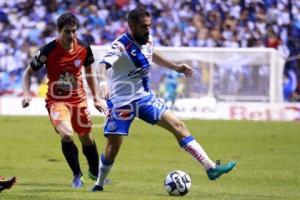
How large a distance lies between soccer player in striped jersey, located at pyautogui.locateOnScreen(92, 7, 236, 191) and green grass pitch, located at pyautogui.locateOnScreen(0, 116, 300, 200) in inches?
21.8

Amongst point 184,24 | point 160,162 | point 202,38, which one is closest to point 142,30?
point 160,162

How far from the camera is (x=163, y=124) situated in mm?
10562

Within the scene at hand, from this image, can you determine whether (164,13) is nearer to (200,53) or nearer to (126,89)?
(200,53)

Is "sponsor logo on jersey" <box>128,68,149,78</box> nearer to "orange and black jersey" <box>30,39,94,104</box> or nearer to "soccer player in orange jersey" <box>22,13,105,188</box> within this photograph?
"soccer player in orange jersey" <box>22,13,105,188</box>

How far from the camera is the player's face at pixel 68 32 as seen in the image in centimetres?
1125

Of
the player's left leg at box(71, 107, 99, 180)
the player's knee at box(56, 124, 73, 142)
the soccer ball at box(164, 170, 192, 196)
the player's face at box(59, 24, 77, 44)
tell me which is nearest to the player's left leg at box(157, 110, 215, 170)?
the soccer ball at box(164, 170, 192, 196)

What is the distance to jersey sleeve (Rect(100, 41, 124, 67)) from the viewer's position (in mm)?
10211

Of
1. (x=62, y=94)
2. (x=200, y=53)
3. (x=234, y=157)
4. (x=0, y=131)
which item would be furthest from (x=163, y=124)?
(x=200, y=53)

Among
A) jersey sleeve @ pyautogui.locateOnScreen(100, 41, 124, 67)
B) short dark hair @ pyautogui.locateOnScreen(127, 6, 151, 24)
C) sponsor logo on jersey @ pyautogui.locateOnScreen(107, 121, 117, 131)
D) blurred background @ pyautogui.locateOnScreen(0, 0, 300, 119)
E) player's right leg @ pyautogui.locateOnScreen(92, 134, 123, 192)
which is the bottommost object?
blurred background @ pyautogui.locateOnScreen(0, 0, 300, 119)

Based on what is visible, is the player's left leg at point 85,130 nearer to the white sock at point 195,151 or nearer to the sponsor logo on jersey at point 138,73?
the sponsor logo on jersey at point 138,73

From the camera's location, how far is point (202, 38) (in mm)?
30641

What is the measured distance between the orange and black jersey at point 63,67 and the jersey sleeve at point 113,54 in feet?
4.79

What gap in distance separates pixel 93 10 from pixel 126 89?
833 inches

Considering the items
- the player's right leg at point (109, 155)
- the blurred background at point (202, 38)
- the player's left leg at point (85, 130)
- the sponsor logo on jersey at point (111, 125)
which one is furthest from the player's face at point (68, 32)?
the blurred background at point (202, 38)
